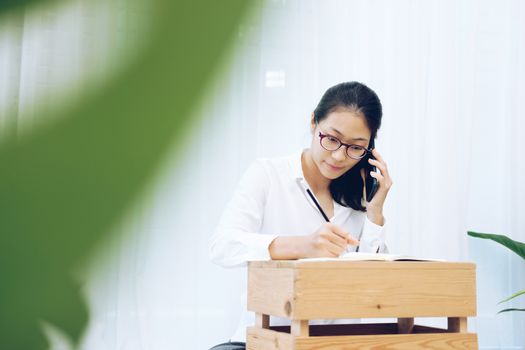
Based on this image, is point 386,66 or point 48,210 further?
point 386,66

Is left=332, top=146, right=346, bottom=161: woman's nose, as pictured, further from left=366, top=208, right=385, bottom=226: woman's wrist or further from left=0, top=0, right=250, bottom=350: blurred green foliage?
left=0, top=0, right=250, bottom=350: blurred green foliage

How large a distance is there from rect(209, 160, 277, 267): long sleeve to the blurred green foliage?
1401 millimetres

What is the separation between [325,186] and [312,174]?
50 millimetres

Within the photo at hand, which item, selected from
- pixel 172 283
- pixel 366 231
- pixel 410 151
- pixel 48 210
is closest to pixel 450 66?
pixel 410 151

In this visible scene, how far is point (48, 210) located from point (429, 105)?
103 inches

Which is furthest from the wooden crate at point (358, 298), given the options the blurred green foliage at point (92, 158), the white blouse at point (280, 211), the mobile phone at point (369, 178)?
the blurred green foliage at point (92, 158)

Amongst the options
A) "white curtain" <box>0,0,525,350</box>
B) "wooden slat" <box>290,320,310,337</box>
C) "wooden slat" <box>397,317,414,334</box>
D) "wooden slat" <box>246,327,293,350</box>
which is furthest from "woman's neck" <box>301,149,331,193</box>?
"wooden slat" <box>290,320,310,337</box>

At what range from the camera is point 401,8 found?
268 centimetres

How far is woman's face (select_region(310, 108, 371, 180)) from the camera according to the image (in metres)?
1.81

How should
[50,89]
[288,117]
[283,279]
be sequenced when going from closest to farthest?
[50,89] → [283,279] → [288,117]

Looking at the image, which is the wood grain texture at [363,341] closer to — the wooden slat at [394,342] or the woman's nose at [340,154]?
the wooden slat at [394,342]

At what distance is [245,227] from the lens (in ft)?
5.88

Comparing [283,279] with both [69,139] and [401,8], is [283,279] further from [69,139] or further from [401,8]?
[401,8]

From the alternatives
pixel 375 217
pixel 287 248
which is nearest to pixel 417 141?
pixel 375 217
